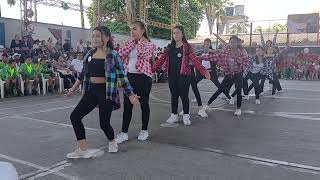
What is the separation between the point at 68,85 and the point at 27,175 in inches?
431

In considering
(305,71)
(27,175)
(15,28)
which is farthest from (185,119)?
(305,71)

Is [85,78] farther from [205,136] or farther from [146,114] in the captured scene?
[205,136]

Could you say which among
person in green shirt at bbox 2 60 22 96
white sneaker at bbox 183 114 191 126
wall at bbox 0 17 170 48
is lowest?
white sneaker at bbox 183 114 191 126

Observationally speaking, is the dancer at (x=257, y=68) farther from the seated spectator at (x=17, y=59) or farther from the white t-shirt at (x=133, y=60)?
the seated spectator at (x=17, y=59)

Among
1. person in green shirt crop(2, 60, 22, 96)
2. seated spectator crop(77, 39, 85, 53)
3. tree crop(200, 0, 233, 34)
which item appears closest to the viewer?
person in green shirt crop(2, 60, 22, 96)

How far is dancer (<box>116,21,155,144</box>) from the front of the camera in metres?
6.32

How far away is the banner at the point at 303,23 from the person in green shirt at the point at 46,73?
77.6 ft

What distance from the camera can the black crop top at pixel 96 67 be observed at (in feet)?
17.6

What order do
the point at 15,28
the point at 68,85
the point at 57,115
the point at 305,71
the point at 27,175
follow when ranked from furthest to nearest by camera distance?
the point at 305,71 < the point at 15,28 < the point at 68,85 < the point at 57,115 < the point at 27,175

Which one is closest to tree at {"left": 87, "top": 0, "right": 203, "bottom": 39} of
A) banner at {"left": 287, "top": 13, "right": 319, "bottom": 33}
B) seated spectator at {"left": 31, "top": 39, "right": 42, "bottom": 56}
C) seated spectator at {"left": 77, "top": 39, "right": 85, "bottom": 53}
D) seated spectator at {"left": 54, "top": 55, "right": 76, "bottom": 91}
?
banner at {"left": 287, "top": 13, "right": 319, "bottom": 33}

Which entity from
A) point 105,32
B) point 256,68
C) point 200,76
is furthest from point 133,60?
point 256,68

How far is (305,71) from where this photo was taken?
23.8 m

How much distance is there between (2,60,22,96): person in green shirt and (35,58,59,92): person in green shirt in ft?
3.26

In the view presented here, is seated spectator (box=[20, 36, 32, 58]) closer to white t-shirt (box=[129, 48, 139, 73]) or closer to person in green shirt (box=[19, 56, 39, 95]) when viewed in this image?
person in green shirt (box=[19, 56, 39, 95])
